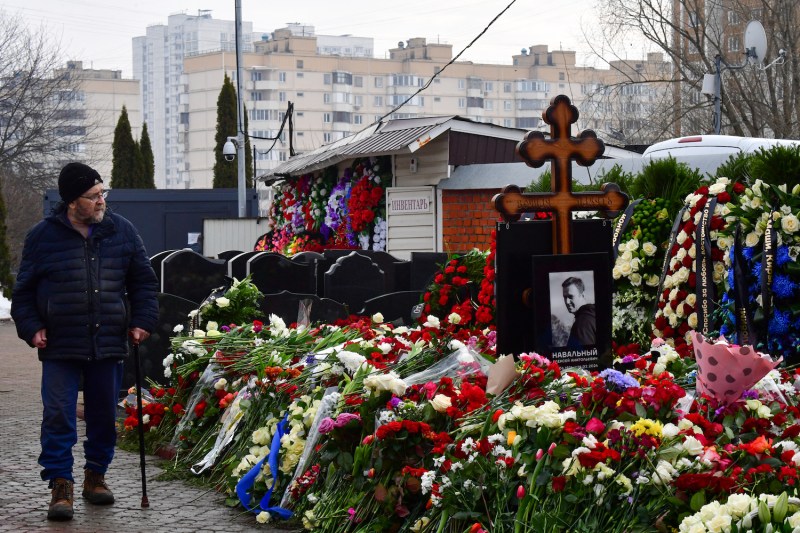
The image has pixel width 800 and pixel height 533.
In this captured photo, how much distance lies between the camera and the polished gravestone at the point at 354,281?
1380 centimetres

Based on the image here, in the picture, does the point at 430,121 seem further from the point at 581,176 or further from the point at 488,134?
the point at 581,176

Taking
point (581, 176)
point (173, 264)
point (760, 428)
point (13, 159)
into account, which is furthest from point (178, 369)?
point (13, 159)

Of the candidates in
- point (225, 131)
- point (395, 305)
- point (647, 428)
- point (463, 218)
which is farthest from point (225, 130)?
point (647, 428)

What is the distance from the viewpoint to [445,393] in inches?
239

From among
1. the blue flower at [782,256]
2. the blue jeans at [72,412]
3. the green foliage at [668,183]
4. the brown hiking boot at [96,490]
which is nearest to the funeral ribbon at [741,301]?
the blue flower at [782,256]

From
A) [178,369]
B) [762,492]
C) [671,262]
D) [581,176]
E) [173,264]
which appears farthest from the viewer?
[581,176]

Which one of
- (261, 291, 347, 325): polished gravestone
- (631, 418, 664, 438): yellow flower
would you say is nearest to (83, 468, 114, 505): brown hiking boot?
(631, 418, 664, 438): yellow flower

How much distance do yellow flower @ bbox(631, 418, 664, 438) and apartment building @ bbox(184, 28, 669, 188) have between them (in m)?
126

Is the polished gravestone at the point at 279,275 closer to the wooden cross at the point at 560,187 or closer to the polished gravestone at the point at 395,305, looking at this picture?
the polished gravestone at the point at 395,305

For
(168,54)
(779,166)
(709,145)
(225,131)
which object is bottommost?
(779,166)

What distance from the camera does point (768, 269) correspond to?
676 centimetres

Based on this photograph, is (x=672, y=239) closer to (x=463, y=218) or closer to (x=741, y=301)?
(x=741, y=301)

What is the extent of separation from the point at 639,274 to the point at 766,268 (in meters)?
1.44

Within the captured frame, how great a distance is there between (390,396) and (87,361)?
1.89 metres
